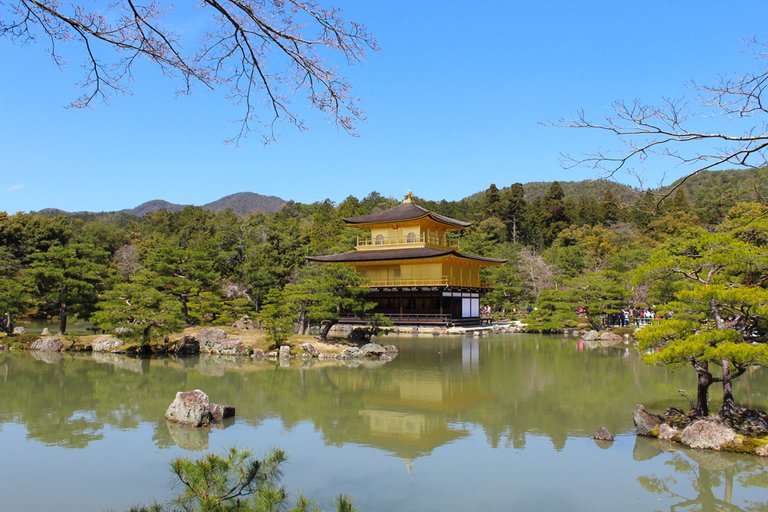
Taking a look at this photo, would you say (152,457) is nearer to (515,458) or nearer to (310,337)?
(515,458)

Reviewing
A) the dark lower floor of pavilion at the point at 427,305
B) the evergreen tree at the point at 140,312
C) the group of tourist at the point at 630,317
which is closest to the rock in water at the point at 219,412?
the evergreen tree at the point at 140,312

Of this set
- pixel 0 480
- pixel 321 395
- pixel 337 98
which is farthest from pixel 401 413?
pixel 337 98

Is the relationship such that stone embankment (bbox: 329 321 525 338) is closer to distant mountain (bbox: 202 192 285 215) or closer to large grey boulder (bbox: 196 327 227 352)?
large grey boulder (bbox: 196 327 227 352)

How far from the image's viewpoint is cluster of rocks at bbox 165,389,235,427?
8023mm

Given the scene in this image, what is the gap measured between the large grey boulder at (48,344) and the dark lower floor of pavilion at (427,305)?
11.3 meters

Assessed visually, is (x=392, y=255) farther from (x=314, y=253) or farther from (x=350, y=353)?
(x=350, y=353)

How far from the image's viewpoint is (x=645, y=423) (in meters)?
7.45

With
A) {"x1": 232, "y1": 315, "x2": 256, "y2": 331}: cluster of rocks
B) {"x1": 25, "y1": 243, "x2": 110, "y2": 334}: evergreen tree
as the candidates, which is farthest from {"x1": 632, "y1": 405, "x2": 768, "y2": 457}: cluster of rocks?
{"x1": 25, "y1": 243, "x2": 110, "y2": 334}: evergreen tree

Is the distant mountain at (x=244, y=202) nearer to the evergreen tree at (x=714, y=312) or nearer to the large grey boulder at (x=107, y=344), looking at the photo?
the large grey boulder at (x=107, y=344)

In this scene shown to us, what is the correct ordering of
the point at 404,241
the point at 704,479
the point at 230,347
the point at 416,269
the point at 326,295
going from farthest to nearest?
the point at 404,241 < the point at 416,269 < the point at 326,295 < the point at 230,347 < the point at 704,479

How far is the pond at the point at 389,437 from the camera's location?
5.57 meters

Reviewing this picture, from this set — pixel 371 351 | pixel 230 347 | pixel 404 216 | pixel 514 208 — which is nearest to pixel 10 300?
pixel 230 347

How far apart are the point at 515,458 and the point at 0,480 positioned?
18.2 ft

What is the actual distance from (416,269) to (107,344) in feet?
44.2
